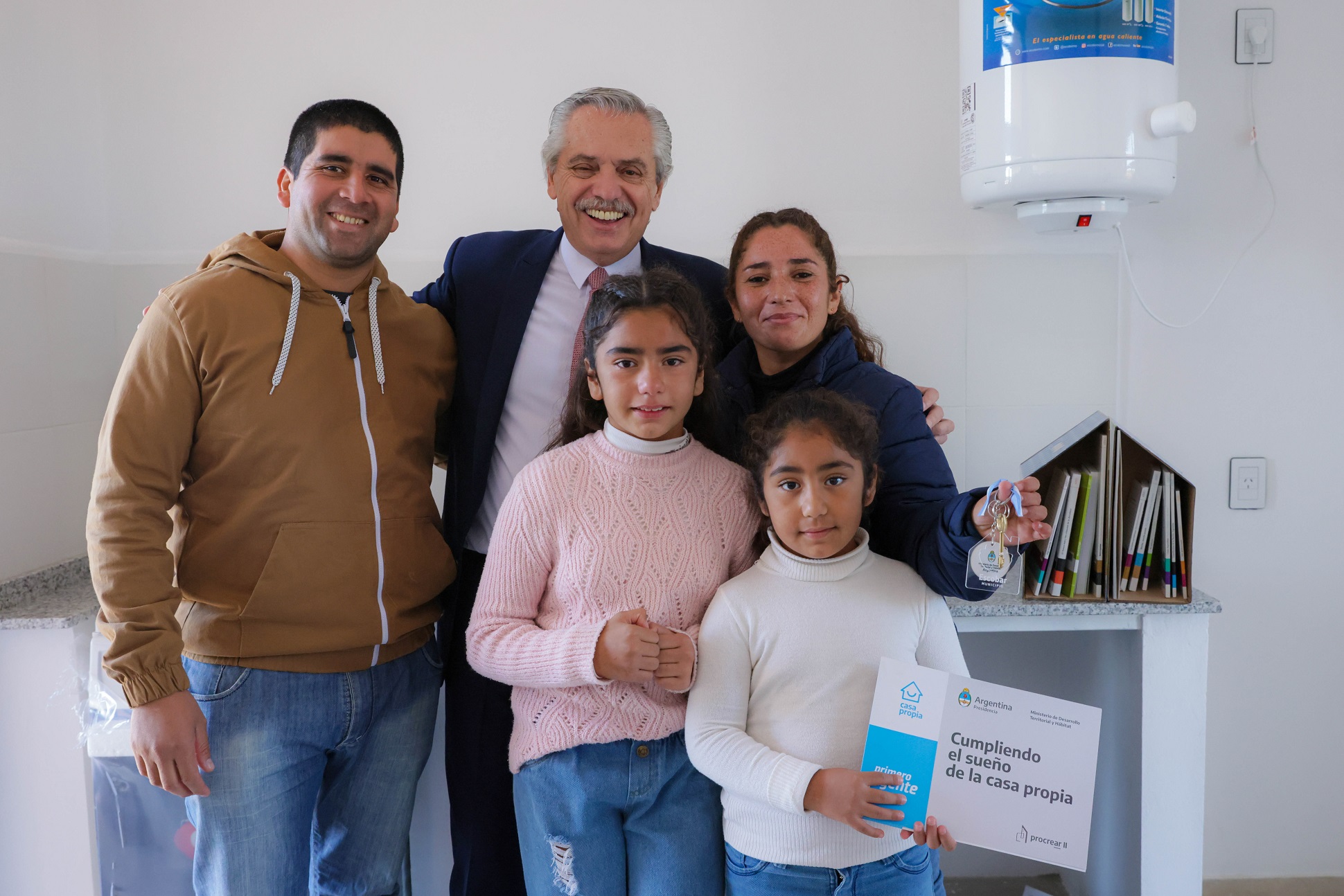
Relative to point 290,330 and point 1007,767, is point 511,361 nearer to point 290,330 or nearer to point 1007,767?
point 290,330

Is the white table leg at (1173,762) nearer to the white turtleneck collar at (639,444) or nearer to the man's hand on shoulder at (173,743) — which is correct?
the white turtleneck collar at (639,444)

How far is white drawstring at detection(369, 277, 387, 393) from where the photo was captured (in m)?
1.37

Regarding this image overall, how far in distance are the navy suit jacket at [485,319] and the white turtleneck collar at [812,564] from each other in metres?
0.45

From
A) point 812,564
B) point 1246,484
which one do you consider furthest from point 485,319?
point 1246,484

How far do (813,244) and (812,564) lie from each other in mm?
505

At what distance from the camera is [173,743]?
3.85ft

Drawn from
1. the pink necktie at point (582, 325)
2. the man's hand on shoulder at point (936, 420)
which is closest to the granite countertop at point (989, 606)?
the man's hand on shoulder at point (936, 420)

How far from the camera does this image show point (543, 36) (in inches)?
80.7

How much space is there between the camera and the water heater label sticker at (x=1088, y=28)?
167 cm

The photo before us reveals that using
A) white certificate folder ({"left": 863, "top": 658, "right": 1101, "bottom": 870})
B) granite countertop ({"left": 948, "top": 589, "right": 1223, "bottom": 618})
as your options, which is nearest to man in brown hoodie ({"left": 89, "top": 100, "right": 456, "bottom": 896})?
white certificate folder ({"left": 863, "top": 658, "right": 1101, "bottom": 870})

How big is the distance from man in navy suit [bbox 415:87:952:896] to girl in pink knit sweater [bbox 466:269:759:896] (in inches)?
8.2

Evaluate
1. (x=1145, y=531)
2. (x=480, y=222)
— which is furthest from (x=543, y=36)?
(x=1145, y=531)

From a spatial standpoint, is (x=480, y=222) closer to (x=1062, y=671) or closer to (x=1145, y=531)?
(x=1145, y=531)

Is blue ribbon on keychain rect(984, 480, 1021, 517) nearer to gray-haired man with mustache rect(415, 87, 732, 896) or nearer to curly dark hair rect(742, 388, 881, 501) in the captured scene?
A: curly dark hair rect(742, 388, 881, 501)
